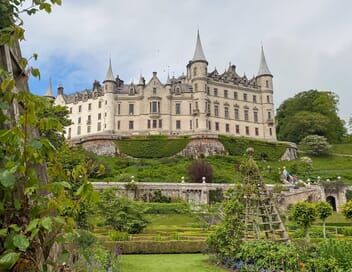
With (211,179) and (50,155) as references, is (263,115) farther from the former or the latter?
(50,155)

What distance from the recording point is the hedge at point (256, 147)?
6319cm

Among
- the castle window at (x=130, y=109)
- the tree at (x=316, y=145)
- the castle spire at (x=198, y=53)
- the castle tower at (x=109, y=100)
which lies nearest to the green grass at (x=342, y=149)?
the tree at (x=316, y=145)

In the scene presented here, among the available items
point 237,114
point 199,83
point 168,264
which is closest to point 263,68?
point 237,114

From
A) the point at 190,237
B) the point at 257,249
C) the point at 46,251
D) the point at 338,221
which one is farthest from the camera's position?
the point at 338,221

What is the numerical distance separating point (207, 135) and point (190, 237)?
39868 millimetres

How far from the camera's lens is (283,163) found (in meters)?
61.2

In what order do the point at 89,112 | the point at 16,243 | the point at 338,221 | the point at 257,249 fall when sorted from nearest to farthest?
1. the point at 16,243
2. the point at 257,249
3. the point at 338,221
4. the point at 89,112

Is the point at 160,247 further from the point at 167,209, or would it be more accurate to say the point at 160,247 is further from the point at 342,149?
the point at 342,149

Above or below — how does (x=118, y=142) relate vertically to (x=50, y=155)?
above

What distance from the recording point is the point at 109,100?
66.8 m

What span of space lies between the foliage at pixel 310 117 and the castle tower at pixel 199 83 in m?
22.0

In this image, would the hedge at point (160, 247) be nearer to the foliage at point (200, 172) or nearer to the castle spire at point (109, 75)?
the foliage at point (200, 172)

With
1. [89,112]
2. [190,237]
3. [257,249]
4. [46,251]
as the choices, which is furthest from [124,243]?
[89,112]

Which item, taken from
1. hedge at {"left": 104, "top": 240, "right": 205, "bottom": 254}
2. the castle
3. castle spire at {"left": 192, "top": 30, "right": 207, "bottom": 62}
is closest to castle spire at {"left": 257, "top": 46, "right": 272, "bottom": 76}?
the castle
